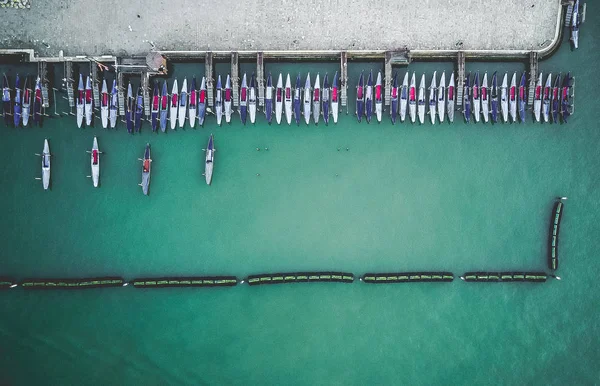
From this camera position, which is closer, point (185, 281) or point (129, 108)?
point (129, 108)

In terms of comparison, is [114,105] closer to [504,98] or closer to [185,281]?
[185,281]

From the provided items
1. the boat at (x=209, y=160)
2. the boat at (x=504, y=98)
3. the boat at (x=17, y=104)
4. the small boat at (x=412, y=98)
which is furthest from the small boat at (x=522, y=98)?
the boat at (x=17, y=104)

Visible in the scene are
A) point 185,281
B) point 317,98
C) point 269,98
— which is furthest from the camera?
point 185,281

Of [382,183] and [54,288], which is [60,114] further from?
[382,183]

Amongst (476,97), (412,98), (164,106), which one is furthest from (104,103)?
(476,97)

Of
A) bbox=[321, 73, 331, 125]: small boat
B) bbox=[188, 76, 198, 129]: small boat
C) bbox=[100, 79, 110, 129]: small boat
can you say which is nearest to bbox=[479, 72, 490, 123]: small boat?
bbox=[321, 73, 331, 125]: small boat

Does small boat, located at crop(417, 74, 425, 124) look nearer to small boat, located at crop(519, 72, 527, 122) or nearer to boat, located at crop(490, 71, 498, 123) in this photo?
boat, located at crop(490, 71, 498, 123)
